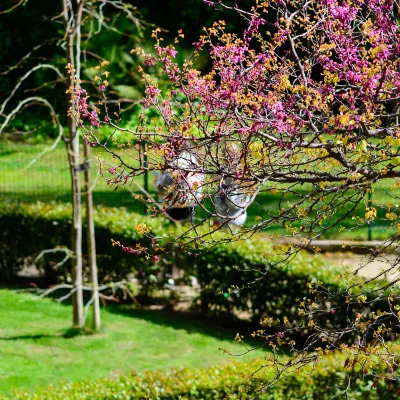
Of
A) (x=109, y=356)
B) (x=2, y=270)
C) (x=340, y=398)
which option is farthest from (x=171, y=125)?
(x=2, y=270)

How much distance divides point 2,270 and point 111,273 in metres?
1.98

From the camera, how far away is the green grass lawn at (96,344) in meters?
8.09

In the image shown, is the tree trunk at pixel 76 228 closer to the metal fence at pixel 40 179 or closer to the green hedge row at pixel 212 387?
the green hedge row at pixel 212 387

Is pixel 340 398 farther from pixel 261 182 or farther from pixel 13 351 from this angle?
pixel 13 351

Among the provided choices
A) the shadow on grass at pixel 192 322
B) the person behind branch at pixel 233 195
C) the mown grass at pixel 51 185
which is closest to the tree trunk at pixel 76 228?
the shadow on grass at pixel 192 322

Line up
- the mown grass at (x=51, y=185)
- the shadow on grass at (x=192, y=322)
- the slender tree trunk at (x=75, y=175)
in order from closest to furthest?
the slender tree trunk at (x=75, y=175) → the shadow on grass at (x=192, y=322) → the mown grass at (x=51, y=185)

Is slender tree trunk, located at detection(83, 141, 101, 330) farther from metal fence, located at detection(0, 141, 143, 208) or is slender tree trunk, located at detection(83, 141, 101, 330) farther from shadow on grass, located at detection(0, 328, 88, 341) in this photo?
metal fence, located at detection(0, 141, 143, 208)

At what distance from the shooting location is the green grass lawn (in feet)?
26.5

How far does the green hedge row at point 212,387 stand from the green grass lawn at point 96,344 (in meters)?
1.52

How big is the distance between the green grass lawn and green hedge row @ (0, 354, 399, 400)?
1.52 m

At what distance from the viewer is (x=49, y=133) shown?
1925 cm

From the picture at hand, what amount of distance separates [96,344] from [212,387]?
2.96 meters

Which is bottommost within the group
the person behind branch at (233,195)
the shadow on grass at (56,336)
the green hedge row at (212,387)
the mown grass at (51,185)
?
the shadow on grass at (56,336)

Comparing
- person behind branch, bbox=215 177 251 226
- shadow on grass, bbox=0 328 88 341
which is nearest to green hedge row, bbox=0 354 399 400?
person behind branch, bbox=215 177 251 226
